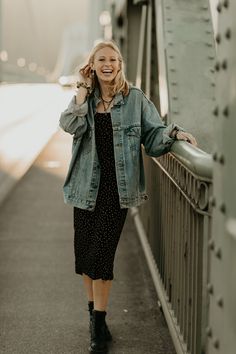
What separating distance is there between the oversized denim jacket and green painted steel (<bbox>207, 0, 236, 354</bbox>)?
1328 millimetres

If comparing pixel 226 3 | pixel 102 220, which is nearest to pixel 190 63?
pixel 102 220

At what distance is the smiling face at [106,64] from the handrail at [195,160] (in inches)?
21.9

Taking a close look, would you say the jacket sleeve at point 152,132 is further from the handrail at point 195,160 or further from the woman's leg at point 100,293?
the woman's leg at point 100,293

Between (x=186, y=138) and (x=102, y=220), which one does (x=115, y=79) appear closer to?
(x=186, y=138)

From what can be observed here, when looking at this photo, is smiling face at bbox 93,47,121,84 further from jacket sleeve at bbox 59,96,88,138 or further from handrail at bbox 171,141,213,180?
handrail at bbox 171,141,213,180

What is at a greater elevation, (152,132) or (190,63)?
(190,63)

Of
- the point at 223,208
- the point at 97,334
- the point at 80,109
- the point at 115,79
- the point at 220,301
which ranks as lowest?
the point at 97,334

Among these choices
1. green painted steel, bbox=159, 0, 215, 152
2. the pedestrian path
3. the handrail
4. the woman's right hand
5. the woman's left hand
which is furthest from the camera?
green painted steel, bbox=159, 0, 215, 152

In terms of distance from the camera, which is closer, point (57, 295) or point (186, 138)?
point (186, 138)

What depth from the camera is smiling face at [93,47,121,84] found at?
3.10m

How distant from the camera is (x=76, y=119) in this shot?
308 cm

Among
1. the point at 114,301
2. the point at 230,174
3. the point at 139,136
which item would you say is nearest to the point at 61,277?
the point at 114,301

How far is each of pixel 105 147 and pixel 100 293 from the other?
0.80m

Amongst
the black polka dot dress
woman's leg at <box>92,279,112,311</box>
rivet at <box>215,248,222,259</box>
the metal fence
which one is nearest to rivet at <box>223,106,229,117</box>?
rivet at <box>215,248,222,259</box>
